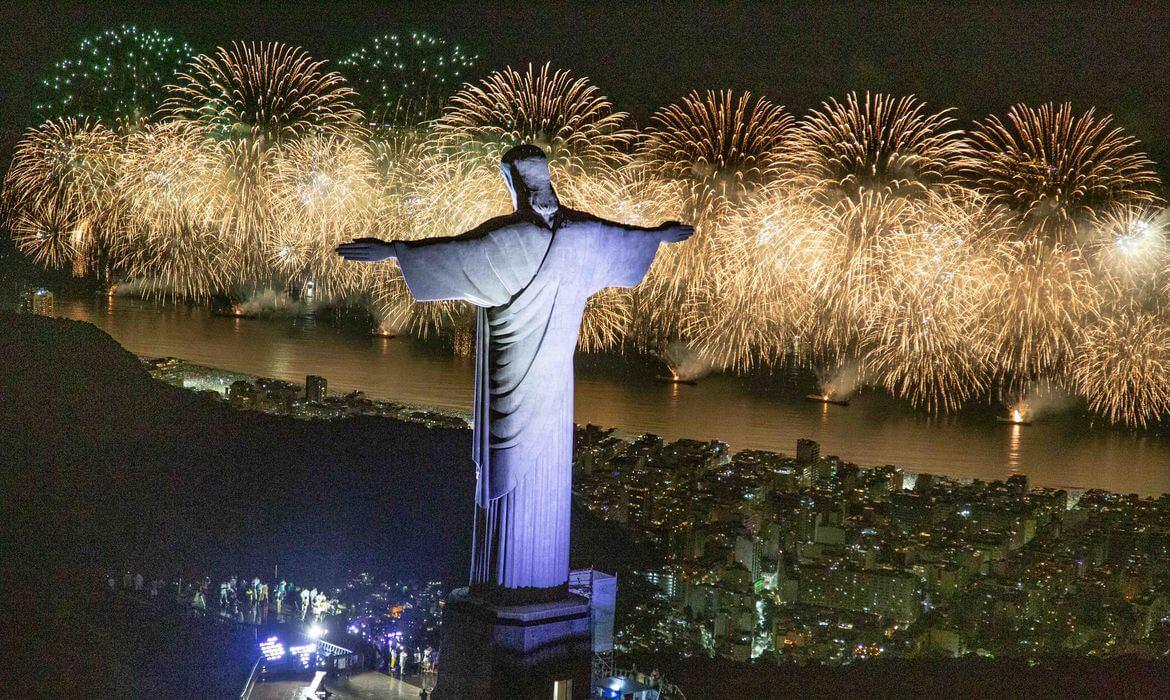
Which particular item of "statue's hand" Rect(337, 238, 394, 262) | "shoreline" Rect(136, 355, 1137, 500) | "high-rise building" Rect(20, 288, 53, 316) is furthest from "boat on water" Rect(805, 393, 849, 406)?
"statue's hand" Rect(337, 238, 394, 262)

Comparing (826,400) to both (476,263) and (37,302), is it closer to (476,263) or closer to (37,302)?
(37,302)

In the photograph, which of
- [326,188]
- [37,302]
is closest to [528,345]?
[326,188]

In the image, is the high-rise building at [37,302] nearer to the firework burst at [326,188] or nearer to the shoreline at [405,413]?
the shoreline at [405,413]

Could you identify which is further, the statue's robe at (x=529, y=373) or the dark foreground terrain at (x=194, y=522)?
the dark foreground terrain at (x=194, y=522)

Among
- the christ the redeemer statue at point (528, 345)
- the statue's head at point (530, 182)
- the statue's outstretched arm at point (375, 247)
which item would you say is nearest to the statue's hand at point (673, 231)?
the christ the redeemer statue at point (528, 345)

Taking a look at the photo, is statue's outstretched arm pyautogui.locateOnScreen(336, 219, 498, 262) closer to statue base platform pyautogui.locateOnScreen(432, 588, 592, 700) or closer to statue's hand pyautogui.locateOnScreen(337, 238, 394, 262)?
statue's hand pyautogui.locateOnScreen(337, 238, 394, 262)
